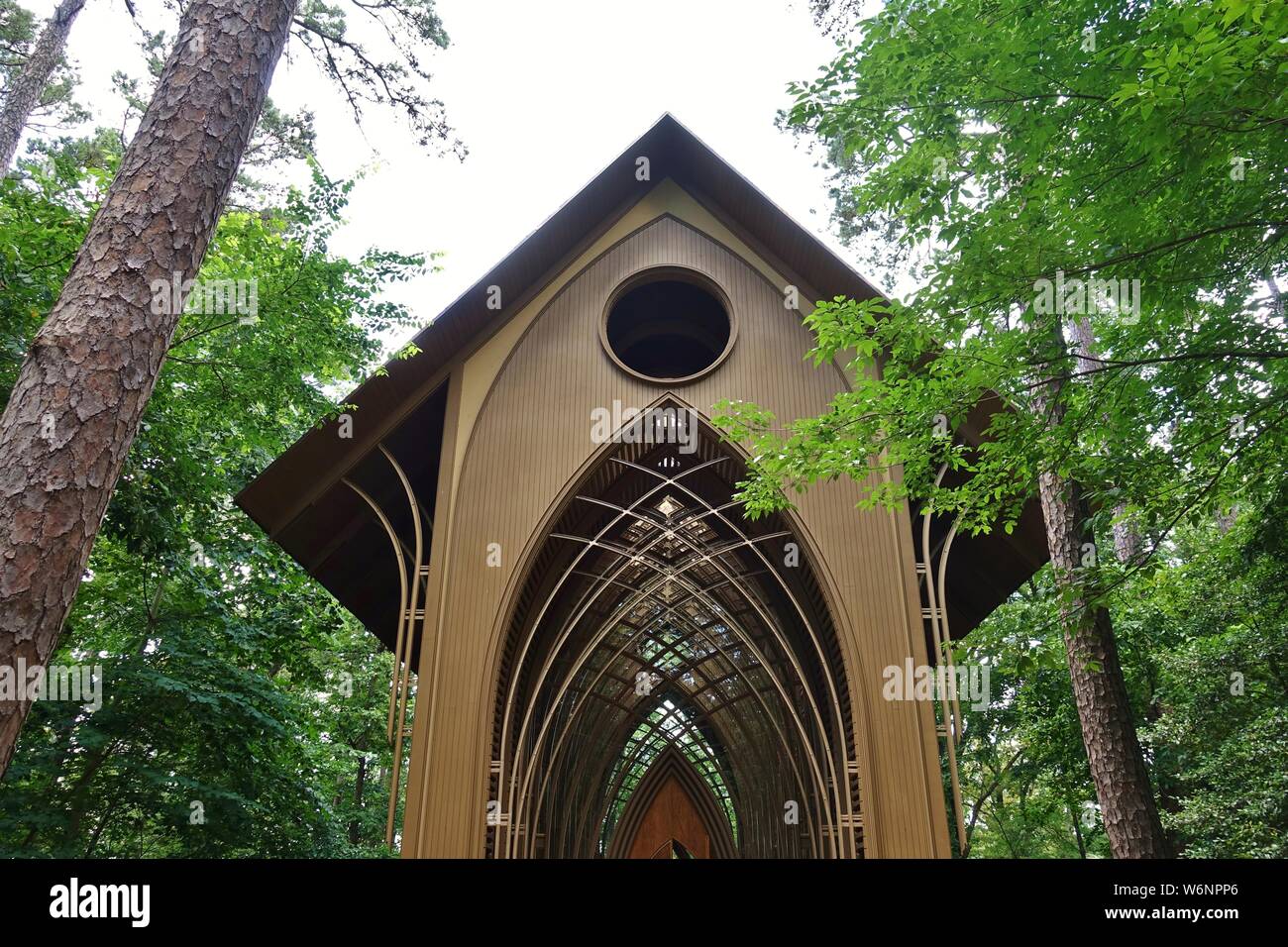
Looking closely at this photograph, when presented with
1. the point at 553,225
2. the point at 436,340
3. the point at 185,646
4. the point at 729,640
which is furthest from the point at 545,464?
the point at 185,646

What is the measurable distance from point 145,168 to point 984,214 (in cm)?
438

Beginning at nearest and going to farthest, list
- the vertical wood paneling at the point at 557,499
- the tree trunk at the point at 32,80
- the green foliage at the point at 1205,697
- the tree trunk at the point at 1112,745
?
the tree trunk at the point at 1112,745, the vertical wood paneling at the point at 557,499, the green foliage at the point at 1205,697, the tree trunk at the point at 32,80

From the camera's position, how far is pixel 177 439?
8656 mm

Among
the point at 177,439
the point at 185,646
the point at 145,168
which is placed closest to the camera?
the point at 145,168

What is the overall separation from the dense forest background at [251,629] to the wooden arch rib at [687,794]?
4331mm

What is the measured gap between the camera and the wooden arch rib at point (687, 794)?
1306 cm

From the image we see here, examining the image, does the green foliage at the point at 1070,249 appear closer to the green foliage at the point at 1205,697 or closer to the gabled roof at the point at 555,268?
the green foliage at the point at 1205,697

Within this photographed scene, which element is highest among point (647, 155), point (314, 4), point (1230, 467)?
Result: point (314, 4)

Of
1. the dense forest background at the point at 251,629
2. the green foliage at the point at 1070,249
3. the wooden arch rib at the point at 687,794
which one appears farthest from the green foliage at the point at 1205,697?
the wooden arch rib at the point at 687,794

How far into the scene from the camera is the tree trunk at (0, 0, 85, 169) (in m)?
10.7

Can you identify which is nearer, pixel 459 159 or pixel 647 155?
pixel 459 159

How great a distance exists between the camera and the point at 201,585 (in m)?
10.7
